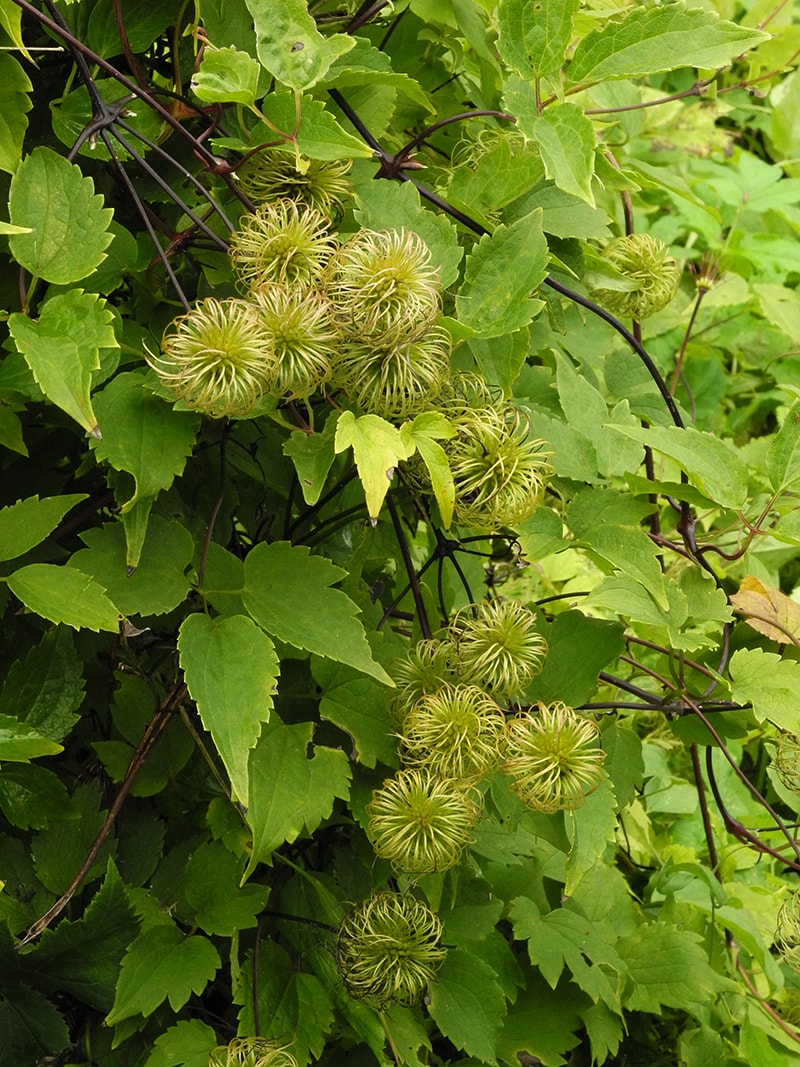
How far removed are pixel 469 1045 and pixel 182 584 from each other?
56cm

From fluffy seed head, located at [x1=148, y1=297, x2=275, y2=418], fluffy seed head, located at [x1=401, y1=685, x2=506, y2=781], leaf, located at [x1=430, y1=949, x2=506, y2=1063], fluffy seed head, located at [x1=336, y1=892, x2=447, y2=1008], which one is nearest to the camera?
fluffy seed head, located at [x1=148, y1=297, x2=275, y2=418]

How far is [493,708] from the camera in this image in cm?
81

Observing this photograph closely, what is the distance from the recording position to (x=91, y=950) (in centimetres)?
94

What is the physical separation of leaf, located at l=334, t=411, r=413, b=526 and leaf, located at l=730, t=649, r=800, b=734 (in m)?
0.38

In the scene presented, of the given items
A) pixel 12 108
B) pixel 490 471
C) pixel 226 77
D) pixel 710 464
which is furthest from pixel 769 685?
pixel 12 108

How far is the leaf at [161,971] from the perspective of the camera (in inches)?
35.8

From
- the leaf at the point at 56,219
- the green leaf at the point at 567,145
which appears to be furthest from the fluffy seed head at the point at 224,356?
the green leaf at the point at 567,145

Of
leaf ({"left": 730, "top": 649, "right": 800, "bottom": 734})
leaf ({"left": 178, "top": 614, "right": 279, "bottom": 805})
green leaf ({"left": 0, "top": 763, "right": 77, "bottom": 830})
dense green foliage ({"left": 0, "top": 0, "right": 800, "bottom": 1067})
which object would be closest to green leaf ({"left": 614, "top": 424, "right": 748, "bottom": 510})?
dense green foliage ({"left": 0, "top": 0, "right": 800, "bottom": 1067})

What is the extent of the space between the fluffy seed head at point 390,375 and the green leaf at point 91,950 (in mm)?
459

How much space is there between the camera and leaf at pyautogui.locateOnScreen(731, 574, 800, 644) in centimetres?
97

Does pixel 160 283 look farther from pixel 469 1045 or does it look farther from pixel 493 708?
pixel 469 1045

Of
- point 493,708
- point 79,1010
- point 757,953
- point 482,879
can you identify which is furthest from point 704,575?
point 79,1010

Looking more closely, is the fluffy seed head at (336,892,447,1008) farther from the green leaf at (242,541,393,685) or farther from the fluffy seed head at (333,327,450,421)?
the fluffy seed head at (333,327,450,421)

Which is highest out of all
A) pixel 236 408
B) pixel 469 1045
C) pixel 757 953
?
pixel 236 408
